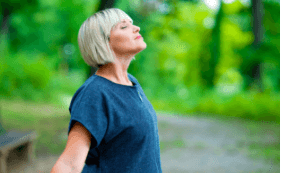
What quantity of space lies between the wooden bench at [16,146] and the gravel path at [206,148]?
191 millimetres

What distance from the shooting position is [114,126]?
1191mm

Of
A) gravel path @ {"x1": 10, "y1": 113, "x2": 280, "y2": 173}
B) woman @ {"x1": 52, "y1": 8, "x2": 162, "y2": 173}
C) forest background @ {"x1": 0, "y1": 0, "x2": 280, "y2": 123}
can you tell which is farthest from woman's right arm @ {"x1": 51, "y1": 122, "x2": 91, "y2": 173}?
forest background @ {"x1": 0, "y1": 0, "x2": 280, "y2": 123}

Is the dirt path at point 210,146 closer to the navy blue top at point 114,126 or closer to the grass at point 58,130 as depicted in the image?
the grass at point 58,130

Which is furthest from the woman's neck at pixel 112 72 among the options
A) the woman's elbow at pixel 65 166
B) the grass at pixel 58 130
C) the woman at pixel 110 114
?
the grass at pixel 58 130

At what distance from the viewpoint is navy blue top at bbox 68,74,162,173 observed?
1150 mm

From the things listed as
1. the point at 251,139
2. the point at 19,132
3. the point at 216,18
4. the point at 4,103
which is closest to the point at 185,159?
the point at 251,139

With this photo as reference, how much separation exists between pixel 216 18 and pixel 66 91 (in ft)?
30.4

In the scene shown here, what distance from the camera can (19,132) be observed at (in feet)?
14.3

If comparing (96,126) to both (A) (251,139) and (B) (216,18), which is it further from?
(B) (216,18)

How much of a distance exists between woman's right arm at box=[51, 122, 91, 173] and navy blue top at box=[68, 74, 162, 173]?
1.3 inches

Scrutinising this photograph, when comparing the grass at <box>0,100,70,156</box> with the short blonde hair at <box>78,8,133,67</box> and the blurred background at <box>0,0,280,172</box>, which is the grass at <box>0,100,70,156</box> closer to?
the blurred background at <box>0,0,280,172</box>

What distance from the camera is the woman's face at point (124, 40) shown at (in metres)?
1.38

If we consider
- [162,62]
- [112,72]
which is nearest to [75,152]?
[112,72]

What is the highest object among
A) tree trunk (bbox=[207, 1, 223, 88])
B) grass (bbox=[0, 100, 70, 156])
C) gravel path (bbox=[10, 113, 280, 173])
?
tree trunk (bbox=[207, 1, 223, 88])
